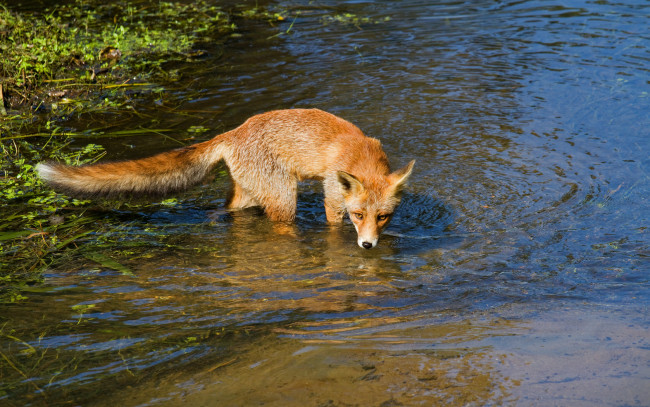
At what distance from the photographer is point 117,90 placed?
9109 mm

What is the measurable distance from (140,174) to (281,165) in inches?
53.9

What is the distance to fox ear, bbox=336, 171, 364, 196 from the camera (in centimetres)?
555

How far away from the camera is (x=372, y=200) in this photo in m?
5.68

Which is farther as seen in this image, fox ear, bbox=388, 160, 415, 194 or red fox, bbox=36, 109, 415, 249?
red fox, bbox=36, 109, 415, 249

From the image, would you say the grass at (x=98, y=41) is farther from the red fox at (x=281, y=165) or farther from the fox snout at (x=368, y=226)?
the fox snout at (x=368, y=226)

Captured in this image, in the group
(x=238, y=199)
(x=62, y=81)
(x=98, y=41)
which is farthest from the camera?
(x=98, y=41)

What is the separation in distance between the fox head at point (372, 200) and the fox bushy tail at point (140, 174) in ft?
4.94

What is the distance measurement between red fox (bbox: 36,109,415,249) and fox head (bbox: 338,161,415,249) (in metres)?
0.01

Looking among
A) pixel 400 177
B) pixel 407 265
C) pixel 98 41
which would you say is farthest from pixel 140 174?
pixel 98 41

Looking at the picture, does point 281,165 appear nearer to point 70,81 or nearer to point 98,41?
point 70,81

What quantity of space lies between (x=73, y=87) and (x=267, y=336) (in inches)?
249

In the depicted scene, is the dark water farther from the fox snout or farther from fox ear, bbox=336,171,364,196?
fox ear, bbox=336,171,364,196

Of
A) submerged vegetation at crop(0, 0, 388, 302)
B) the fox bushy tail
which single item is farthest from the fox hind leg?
submerged vegetation at crop(0, 0, 388, 302)

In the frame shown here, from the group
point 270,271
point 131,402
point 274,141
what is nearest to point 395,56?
point 274,141
